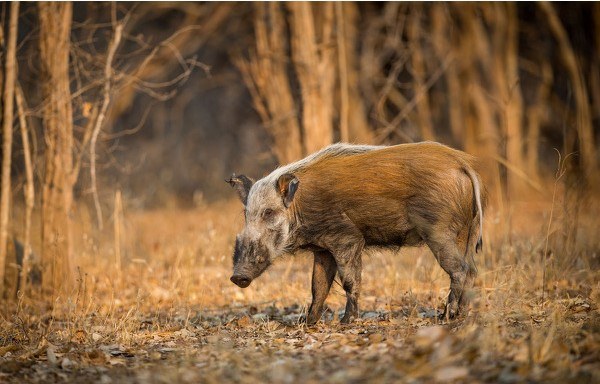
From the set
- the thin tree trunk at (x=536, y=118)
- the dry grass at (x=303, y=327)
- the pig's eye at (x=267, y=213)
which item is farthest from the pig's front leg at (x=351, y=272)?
the thin tree trunk at (x=536, y=118)

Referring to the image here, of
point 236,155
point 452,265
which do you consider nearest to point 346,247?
point 452,265

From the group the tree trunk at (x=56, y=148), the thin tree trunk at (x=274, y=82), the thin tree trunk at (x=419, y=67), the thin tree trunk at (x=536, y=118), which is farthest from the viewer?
the thin tree trunk at (x=536, y=118)

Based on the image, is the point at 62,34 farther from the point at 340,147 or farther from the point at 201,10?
the point at 201,10

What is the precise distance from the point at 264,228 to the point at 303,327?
0.87 meters

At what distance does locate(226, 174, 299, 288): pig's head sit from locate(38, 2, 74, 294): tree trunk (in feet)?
7.82

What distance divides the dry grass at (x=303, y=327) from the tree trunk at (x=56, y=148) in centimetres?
47

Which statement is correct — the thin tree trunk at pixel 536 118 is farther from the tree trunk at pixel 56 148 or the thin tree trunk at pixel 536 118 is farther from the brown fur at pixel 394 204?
the tree trunk at pixel 56 148

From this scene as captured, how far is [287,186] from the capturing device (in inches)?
259

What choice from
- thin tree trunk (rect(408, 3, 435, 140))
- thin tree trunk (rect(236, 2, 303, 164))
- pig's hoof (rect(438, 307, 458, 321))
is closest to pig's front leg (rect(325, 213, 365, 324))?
pig's hoof (rect(438, 307, 458, 321))

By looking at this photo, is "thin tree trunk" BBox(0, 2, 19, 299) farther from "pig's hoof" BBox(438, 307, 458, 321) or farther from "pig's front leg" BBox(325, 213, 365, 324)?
"pig's hoof" BBox(438, 307, 458, 321)

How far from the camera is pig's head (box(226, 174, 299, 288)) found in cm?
657

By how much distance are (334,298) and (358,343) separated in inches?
110

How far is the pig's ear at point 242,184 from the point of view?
6922 mm

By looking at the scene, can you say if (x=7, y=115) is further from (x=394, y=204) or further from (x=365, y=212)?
(x=394, y=204)
